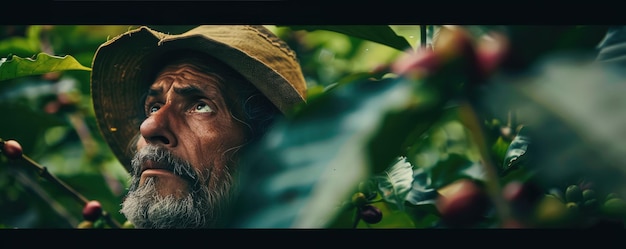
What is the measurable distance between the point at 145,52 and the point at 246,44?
0.33 m

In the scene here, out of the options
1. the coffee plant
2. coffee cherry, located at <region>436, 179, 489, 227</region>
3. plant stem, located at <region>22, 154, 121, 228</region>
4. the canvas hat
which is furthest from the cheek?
coffee cherry, located at <region>436, 179, 489, 227</region>

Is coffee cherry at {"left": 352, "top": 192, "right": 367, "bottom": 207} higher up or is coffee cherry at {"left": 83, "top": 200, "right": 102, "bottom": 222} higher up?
coffee cherry at {"left": 352, "top": 192, "right": 367, "bottom": 207}

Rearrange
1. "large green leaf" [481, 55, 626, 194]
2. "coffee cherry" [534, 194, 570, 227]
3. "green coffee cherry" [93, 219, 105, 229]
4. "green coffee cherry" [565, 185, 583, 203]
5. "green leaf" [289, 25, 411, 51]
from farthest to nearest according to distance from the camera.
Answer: "green coffee cherry" [93, 219, 105, 229] → "green leaf" [289, 25, 411, 51] → "green coffee cherry" [565, 185, 583, 203] → "coffee cherry" [534, 194, 570, 227] → "large green leaf" [481, 55, 626, 194]

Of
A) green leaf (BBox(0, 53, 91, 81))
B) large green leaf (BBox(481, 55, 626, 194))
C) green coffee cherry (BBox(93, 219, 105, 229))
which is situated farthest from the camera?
green coffee cherry (BBox(93, 219, 105, 229))

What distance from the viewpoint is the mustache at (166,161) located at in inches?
70.7

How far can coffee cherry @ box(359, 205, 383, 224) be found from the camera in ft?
5.19

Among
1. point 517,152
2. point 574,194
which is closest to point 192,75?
point 517,152

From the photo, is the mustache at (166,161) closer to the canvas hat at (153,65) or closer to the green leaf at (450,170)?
the canvas hat at (153,65)

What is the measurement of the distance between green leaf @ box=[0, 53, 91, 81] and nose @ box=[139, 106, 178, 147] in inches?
10.2

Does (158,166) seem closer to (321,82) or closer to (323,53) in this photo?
(321,82)

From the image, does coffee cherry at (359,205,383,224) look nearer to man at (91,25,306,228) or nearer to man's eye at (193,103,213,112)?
man at (91,25,306,228)

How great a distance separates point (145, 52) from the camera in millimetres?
1889

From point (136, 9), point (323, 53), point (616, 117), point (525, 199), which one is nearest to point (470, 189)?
point (525, 199)

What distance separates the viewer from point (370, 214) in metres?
1.58
